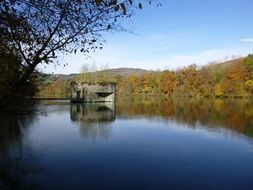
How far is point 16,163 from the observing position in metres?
9.68

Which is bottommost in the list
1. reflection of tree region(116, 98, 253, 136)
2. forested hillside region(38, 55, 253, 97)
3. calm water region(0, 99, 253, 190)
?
reflection of tree region(116, 98, 253, 136)

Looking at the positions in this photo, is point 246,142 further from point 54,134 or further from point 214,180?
point 54,134

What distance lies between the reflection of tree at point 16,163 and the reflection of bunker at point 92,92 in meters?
30.9

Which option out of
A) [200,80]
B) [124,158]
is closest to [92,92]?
[200,80]

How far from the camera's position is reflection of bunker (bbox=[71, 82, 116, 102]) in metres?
46.2

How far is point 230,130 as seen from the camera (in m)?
17.0

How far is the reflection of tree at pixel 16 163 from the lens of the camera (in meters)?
8.03

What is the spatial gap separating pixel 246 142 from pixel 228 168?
4.48 metres

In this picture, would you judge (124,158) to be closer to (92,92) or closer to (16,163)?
(16,163)

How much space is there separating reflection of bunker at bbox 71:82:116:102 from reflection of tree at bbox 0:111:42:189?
30.9 meters

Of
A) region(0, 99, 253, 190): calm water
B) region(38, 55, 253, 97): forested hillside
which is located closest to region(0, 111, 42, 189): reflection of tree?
region(0, 99, 253, 190): calm water

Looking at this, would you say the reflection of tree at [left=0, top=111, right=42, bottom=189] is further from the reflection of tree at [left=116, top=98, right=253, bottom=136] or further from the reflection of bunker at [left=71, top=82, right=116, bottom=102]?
the reflection of bunker at [left=71, top=82, right=116, bottom=102]

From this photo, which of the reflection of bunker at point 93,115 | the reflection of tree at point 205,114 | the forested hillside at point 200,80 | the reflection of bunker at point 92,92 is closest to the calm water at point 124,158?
the reflection of tree at point 205,114

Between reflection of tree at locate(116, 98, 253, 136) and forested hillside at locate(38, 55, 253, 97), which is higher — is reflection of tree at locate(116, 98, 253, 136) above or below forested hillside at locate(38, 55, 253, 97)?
below
